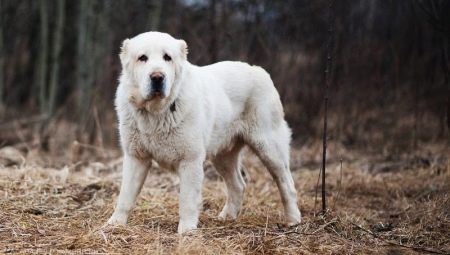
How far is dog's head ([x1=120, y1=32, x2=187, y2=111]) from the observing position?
4340mm

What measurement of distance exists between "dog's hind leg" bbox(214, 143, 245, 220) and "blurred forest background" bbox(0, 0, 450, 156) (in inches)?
141

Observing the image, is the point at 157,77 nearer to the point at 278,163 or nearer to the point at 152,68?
the point at 152,68

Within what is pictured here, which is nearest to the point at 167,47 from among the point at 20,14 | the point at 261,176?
the point at 261,176

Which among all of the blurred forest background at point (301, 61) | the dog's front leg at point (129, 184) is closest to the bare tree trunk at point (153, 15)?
the blurred forest background at point (301, 61)

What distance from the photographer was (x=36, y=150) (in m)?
9.31

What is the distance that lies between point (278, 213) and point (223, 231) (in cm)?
155

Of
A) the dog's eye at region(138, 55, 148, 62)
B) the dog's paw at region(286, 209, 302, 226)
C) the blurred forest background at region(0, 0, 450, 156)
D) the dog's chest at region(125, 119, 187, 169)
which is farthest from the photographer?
the blurred forest background at region(0, 0, 450, 156)

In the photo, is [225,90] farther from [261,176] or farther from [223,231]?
[261,176]

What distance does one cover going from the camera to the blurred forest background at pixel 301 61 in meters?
10.1

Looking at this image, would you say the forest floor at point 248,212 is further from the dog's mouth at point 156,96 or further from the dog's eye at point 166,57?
the dog's eye at point 166,57

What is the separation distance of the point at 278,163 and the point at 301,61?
263 inches

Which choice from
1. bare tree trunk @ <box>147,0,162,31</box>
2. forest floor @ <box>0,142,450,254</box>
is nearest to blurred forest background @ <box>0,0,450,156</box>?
bare tree trunk @ <box>147,0,162,31</box>

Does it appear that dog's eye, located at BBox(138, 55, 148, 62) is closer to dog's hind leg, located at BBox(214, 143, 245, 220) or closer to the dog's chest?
the dog's chest

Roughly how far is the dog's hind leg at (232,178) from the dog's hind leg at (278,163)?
0.26 meters
